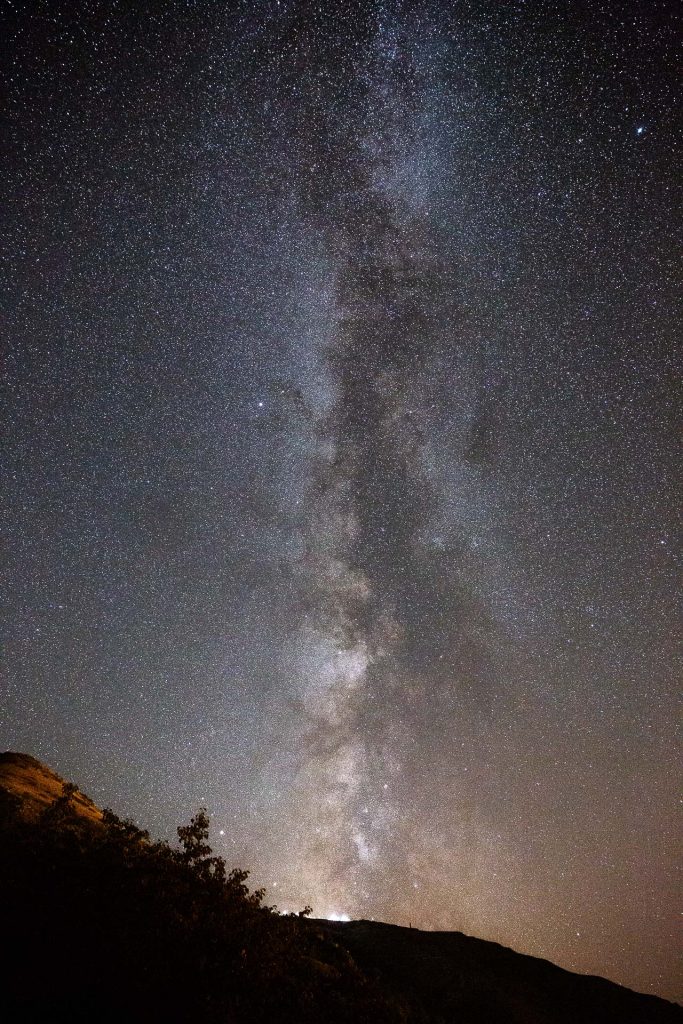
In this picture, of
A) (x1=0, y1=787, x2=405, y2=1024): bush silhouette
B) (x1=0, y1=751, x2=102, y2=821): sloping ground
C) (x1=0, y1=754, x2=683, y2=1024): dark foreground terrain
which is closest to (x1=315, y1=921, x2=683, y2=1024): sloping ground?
(x1=0, y1=754, x2=683, y2=1024): dark foreground terrain

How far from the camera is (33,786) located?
18562 millimetres

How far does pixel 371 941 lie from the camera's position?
21625 mm

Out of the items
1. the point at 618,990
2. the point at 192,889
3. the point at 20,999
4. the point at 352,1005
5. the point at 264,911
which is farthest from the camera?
the point at 618,990

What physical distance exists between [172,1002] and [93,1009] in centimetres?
135

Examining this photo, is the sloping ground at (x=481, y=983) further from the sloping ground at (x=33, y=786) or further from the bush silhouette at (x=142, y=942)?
the sloping ground at (x=33, y=786)

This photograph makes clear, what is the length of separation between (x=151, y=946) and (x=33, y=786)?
10.7m

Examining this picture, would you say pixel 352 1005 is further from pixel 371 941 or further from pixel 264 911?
pixel 371 941

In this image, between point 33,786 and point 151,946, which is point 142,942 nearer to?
point 151,946

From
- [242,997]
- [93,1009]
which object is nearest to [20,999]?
[93,1009]

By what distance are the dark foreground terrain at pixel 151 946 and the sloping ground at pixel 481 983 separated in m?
0.13

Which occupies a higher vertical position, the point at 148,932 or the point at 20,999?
the point at 148,932

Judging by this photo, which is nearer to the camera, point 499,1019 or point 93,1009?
point 93,1009

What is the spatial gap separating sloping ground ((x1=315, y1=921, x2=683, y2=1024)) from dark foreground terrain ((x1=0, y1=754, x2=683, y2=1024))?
134 mm

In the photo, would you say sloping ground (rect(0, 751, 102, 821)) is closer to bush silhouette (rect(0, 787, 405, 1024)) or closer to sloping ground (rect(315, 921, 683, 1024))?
bush silhouette (rect(0, 787, 405, 1024))
